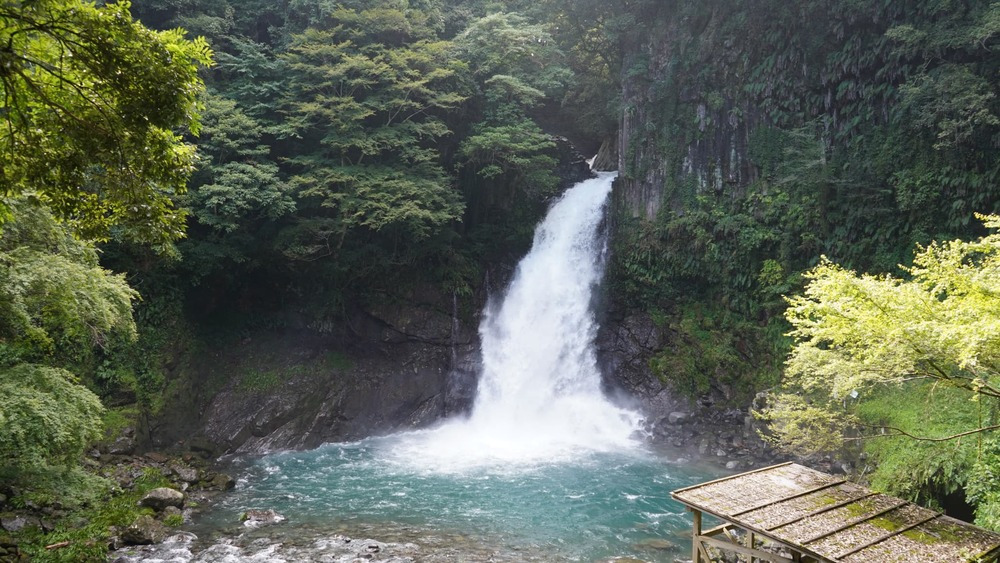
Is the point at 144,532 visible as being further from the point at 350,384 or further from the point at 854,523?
the point at 854,523

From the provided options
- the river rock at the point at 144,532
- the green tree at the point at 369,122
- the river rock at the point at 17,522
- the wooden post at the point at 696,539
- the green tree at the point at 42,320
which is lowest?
the river rock at the point at 144,532

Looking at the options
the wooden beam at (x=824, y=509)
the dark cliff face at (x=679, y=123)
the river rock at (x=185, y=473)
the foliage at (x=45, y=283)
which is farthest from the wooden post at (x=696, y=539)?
the dark cliff face at (x=679, y=123)

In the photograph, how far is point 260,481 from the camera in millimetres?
15227

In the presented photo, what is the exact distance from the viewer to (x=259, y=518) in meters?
12.6

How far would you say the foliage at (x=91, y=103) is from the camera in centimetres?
476

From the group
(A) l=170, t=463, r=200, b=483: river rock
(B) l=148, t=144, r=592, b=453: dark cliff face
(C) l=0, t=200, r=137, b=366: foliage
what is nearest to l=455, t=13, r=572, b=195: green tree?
(B) l=148, t=144, r=592, b=453: dark cliff face

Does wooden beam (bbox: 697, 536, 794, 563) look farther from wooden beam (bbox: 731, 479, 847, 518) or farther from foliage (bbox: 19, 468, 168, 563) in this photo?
foliage (bbox: 19, 468, 168, 563)

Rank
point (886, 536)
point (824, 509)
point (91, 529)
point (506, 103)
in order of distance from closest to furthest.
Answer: point (886, 536)
point (824, 509)
point (91, 529)
point (506, 103)

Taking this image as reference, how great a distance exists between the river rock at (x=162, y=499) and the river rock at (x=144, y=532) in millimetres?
914

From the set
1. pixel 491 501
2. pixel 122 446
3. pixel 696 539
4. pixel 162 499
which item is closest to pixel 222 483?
pixel 162 499

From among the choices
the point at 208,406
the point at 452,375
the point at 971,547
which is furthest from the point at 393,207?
the point at 971,547

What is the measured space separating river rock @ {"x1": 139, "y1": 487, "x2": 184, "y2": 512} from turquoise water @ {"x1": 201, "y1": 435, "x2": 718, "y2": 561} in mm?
908

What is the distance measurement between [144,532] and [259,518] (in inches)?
84.9

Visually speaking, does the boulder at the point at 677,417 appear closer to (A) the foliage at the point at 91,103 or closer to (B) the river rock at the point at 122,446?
(B) the river rock at the point at 122,446
